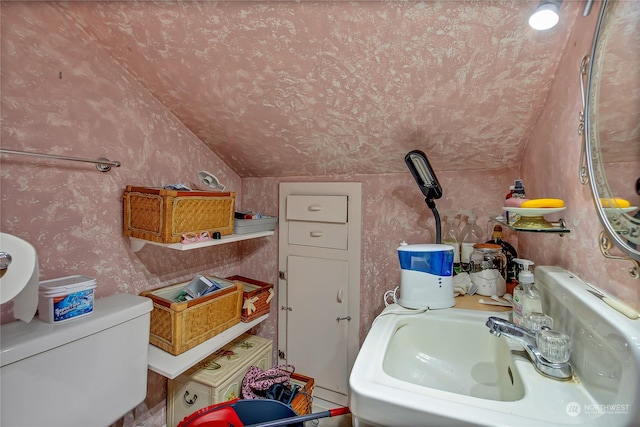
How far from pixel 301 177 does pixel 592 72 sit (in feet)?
4.26

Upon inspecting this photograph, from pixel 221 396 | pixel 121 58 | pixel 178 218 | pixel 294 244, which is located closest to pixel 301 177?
pixel 294 244

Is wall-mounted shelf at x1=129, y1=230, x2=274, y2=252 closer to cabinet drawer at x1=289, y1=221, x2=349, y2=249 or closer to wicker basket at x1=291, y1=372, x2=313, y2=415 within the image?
cabinet drawer at x1=289, y1=221, x2=349, y2=249

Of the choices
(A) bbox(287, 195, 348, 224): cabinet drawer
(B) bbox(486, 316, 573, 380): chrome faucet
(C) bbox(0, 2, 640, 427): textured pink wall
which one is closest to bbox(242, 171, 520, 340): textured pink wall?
(C) bbox(0, 2, 640, 427): textured pink wall

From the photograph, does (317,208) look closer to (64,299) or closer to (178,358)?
(178,358)

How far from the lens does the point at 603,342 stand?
1.90ft

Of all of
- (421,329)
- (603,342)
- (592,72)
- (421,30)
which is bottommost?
(421,329)

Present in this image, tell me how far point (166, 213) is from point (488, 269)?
132 centimetres

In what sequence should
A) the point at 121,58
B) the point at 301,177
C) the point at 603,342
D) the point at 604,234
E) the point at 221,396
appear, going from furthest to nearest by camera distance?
the point at 301,177 < the point at 221,396 < the point at 121,58 < the point at 604,234 < the point at 603,342

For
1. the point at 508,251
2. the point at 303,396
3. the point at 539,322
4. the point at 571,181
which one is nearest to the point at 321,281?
the point at 303,396

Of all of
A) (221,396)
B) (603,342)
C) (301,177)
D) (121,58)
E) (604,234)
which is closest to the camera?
(603,342)

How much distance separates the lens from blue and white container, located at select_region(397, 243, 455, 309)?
1061mm

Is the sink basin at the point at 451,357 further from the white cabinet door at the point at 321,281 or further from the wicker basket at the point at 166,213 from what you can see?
the wicker basket at the point at 166,213

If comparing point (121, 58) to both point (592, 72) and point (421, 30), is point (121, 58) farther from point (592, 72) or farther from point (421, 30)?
point (592, 72)

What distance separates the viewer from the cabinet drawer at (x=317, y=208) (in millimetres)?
1607
